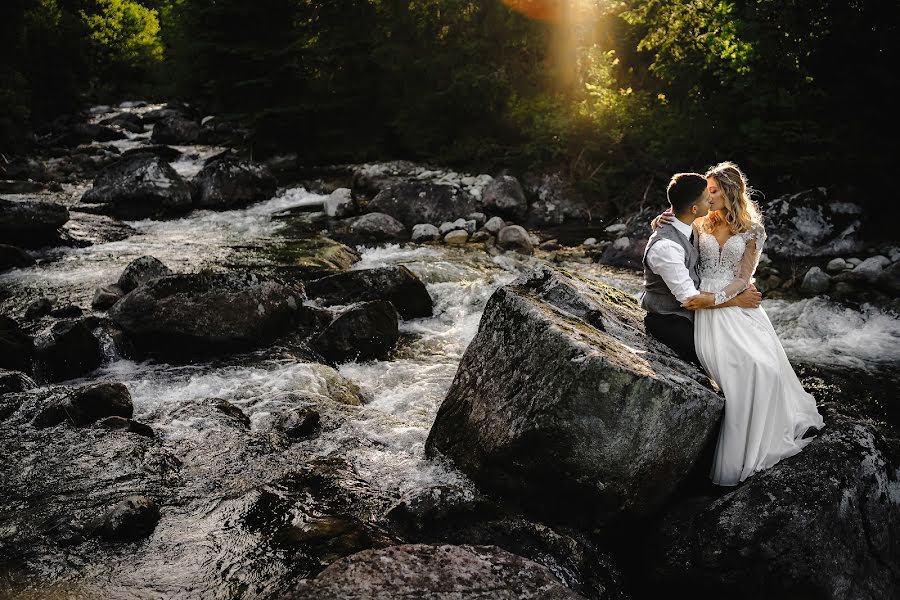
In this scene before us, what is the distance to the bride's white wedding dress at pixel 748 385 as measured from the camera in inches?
190

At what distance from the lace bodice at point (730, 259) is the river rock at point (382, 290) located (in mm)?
5799

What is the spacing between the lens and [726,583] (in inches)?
170

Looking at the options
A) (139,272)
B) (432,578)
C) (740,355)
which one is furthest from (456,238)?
(432,578)

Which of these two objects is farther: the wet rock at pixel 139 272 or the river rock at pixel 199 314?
the wet rock at pixel 139 272

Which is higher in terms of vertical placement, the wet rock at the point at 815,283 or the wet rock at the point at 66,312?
the wet rock at the point at 815,283

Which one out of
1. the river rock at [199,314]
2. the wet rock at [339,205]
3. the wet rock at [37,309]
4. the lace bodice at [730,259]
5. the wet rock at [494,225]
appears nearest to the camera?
the lace bodice at [730,259]

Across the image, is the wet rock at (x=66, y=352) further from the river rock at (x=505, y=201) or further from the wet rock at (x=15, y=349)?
the river rock at (x=505, y=201)

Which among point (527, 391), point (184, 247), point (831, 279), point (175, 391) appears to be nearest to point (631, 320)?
point (527, 391)

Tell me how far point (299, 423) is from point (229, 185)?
13.6m

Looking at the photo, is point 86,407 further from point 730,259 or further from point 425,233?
point 425,233

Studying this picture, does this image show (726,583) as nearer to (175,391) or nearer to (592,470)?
(592,470)

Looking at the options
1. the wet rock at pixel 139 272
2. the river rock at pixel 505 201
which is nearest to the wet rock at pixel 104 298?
the wet rock at pixel 139 272

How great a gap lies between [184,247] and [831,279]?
42.9 ft

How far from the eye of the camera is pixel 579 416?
4.46 m
